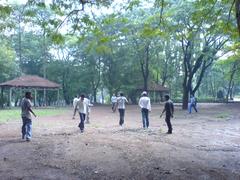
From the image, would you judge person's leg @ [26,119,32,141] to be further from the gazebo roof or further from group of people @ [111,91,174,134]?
the gazebo roof

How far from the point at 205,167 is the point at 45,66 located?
48786mm

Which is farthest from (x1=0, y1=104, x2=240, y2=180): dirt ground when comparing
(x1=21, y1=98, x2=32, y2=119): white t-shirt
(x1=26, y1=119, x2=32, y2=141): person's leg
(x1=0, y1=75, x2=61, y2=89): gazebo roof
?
(x1=0, y1=75, x2=61, y2=89): gazebo roof

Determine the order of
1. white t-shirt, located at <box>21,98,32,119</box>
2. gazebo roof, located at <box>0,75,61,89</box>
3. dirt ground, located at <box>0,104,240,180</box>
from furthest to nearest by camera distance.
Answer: gazebo roof, located at <box>0,75,61,89</box>
white t-shirt, located at <box>21,98,32,119</box>
dirt ground, located at <box>0,104,240,180</box>

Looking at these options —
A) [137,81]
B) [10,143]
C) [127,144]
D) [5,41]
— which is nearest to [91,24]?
[127,144]

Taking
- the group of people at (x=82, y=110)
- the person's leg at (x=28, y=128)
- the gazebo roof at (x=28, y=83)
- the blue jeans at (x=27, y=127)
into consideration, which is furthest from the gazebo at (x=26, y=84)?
the person's leg at (x=28, y=128)

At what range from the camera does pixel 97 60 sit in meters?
55.9

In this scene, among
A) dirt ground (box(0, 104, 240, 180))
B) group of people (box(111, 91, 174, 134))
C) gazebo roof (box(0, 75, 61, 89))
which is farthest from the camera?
gazebo roof (box(0, 75, 61, 89))

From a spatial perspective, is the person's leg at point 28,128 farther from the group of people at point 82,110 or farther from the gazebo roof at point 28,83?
the gazebo roof at point 28,83

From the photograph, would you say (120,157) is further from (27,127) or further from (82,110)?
(82,110)

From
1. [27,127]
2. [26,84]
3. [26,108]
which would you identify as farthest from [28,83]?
[26,108]

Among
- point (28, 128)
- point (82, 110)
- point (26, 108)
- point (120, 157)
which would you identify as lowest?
point (120, 157)

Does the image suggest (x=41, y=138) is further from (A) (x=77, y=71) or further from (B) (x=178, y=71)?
(B) (x=178, y=71)

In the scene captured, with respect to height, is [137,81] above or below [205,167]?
above

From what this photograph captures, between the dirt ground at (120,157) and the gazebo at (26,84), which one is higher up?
the gazebo at (26,84)
